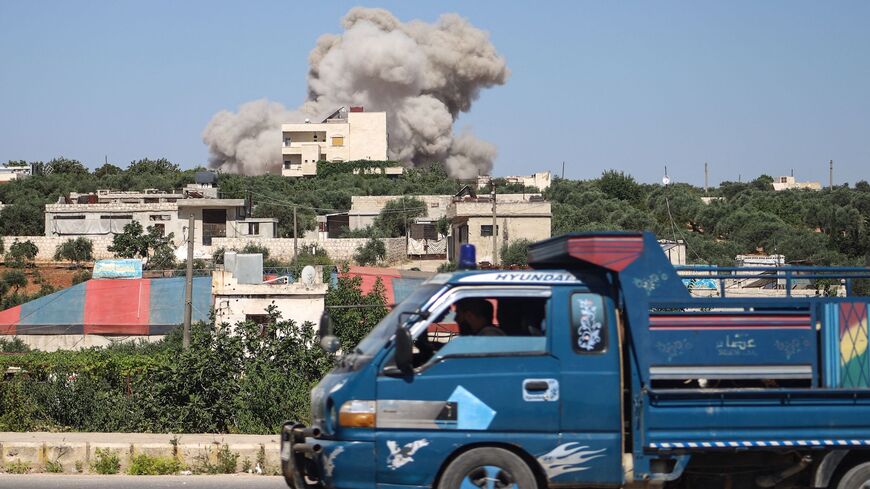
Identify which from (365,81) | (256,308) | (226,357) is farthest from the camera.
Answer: (365,81)

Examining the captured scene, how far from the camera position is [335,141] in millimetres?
96500

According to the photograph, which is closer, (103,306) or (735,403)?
(735,403)

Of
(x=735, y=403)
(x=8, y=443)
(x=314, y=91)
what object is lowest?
(x=8, y=443)

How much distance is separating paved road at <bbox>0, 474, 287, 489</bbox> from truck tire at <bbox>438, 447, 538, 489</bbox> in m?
2.36

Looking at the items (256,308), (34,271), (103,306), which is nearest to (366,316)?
(256,308)

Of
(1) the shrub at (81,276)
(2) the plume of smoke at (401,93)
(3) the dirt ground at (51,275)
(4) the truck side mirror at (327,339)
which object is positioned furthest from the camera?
(2) the plume of smoke at (401,93)

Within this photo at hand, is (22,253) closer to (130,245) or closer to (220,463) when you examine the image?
(130,245)

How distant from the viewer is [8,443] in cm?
880

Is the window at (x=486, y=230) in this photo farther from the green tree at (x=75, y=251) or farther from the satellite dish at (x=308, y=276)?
the satellite dish at (x=308, y=276)

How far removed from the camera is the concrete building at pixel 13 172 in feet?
291

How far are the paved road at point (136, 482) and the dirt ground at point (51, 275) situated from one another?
42.1 meters

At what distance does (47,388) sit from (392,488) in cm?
626

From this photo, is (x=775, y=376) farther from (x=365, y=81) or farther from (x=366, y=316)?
(x=365, y=81)

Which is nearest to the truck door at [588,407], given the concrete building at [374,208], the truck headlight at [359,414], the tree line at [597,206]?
the truck headlight at [359,414]
